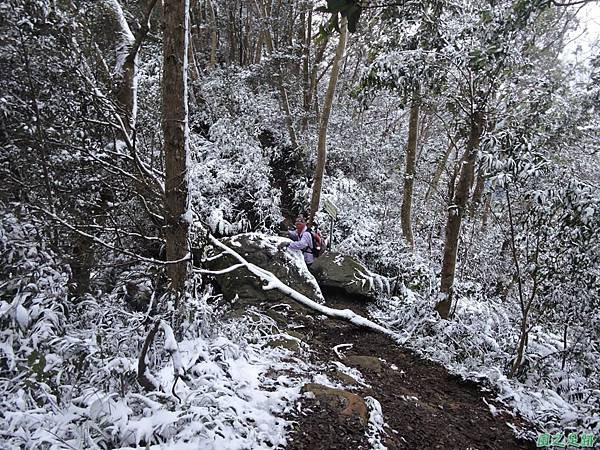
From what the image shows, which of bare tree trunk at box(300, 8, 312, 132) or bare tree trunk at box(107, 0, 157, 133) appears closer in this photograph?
bare tree trunk at box(107, 0, 157, 133)

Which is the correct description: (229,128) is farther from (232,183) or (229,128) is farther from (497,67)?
(497,67)

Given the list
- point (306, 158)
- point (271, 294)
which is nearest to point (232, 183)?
point (306, 158)

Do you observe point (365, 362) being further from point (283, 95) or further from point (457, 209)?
point (283, 95)

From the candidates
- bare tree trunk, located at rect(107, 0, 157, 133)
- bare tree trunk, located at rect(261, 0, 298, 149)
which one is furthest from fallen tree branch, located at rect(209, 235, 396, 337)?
bare tree trunk, located at rect(261, 0, 298, 149)

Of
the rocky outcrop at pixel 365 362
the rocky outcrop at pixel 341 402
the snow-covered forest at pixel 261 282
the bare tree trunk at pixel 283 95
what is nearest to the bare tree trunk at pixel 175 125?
the snow-covered forest at pixel 261 282

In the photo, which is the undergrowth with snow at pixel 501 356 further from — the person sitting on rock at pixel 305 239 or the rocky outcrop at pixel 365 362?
the person sitting on rock at pixel 305 239

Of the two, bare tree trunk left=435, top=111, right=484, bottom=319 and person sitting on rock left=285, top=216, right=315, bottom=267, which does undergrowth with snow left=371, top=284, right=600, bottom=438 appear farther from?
person sitting on rock left=285, top=216, right=315, bottom=267

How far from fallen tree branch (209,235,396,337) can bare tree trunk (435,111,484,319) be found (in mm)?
1115

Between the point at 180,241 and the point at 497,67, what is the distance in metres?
4.75

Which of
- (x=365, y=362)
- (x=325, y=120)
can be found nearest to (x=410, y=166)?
(x=325, y=120)

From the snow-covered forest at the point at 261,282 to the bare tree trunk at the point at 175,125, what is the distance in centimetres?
2

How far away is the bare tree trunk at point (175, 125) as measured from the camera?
14.4 ft

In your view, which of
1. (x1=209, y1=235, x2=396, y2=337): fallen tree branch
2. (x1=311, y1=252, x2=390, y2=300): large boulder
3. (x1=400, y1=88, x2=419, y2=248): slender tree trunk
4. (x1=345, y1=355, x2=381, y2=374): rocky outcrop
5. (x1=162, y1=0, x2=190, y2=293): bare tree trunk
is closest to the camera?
(x1=162, y1=0, x2=190, y2=293): bare tree trunk

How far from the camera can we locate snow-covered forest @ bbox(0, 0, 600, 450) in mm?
3396
